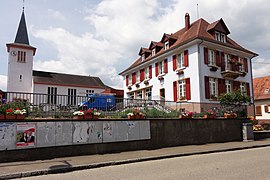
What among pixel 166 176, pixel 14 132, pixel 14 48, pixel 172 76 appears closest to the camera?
pixel 166 176

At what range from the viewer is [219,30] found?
82.9 feet

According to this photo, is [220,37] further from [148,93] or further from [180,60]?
[148,93]

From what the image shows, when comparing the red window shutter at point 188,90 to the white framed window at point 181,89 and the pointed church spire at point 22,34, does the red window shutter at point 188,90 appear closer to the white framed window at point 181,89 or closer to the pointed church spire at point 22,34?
the white framed window at point 181,89

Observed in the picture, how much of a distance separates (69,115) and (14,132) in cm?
255

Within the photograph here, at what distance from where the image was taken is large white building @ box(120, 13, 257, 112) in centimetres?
2252

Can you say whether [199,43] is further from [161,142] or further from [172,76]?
[161,142]

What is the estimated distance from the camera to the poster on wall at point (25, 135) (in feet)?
30.6

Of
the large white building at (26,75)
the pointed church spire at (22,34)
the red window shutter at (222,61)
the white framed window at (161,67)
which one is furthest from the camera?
the pointed church spire at (22,34)

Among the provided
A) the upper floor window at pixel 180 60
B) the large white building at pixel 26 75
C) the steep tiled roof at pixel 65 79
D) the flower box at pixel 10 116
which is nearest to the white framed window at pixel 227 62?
the upper floor window at pixel 180 60

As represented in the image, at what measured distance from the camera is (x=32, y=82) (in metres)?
43.3

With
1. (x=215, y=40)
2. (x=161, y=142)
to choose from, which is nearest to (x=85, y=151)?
(x=161, y=142)

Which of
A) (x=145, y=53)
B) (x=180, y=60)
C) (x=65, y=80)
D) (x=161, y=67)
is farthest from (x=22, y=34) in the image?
(x=180, y=60)

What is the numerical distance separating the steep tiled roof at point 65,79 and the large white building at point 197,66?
23368 millimetres

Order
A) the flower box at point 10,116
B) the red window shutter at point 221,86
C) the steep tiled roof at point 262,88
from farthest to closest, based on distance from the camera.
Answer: the steep tiled roof at point 262,88 < the red window shutter at point 221,86 < the flower box at point 10,116
